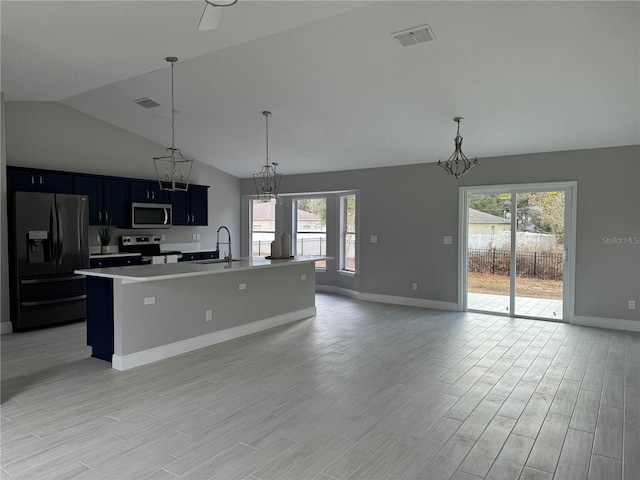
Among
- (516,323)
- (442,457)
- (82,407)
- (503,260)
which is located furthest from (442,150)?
(82,407)

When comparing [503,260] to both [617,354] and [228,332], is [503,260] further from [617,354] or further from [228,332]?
[228,332]

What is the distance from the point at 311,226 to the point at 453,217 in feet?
10.4

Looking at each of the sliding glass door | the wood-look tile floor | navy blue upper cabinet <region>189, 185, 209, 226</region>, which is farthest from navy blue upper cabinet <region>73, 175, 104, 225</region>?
the sliding glass door

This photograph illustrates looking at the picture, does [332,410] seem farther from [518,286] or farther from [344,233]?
[344,233]

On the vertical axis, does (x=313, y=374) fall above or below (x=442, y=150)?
below

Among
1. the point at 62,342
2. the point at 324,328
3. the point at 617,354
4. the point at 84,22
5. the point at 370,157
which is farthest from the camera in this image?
the point at 370,157

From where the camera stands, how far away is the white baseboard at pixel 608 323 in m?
5.47

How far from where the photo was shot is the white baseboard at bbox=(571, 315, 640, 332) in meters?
5.47

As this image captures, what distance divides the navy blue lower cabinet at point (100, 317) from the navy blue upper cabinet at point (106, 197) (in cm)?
240

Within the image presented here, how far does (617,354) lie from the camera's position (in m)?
4.51

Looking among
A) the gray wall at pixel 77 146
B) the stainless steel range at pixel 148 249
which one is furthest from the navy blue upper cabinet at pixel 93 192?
the stainless steel range at pixel 148 249

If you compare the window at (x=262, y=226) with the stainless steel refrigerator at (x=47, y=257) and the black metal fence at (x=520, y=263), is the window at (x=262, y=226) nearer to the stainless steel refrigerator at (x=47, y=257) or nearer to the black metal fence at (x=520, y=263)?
the stainless steel refrigerator at (x=47, y=257)

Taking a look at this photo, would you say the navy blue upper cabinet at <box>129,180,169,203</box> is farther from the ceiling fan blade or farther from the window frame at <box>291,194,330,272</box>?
the ceiling fan blade

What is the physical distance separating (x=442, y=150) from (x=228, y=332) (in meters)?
3.95
